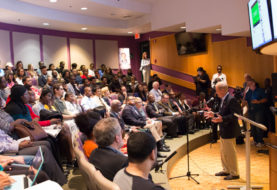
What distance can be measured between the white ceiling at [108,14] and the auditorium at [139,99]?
0.13ft

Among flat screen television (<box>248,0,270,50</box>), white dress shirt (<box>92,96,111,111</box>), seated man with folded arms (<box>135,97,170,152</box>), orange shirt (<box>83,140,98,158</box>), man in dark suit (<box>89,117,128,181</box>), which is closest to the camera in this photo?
man in dark suit (<box>89,117,128,181</box>)

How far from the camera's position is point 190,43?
1070 cm

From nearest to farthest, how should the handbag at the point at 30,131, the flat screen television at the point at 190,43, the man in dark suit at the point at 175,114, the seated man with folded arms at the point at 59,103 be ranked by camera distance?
the handbag at the point at 30,131, the seated man with folded arms at the point at 59,103, the man in dark suit at the point at 175,114, the flat screen television at the point at 190,43

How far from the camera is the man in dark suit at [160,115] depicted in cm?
626

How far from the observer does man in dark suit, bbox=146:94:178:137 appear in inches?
246

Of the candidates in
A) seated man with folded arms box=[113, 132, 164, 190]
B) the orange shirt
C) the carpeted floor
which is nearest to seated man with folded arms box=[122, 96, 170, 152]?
the carpeted floor

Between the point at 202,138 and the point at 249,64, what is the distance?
11.0ft

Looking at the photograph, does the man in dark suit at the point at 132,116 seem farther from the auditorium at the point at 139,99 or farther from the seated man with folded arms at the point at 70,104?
the seated man with folded arms at the point at 70,104

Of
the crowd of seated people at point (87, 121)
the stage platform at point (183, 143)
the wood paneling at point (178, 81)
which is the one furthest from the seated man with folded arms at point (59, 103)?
the wood paneling at point (178, 81)

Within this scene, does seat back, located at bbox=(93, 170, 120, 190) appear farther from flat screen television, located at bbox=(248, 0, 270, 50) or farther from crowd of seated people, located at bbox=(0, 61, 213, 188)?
flat screen television, located at bbox=(248, 0, 270, 50)

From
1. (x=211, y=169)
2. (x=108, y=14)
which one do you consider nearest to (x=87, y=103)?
(x=211, y=169)

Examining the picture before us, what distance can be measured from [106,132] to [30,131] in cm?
149

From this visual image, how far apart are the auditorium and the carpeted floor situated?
2 cm

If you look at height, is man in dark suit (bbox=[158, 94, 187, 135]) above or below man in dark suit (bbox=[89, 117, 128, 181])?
below
